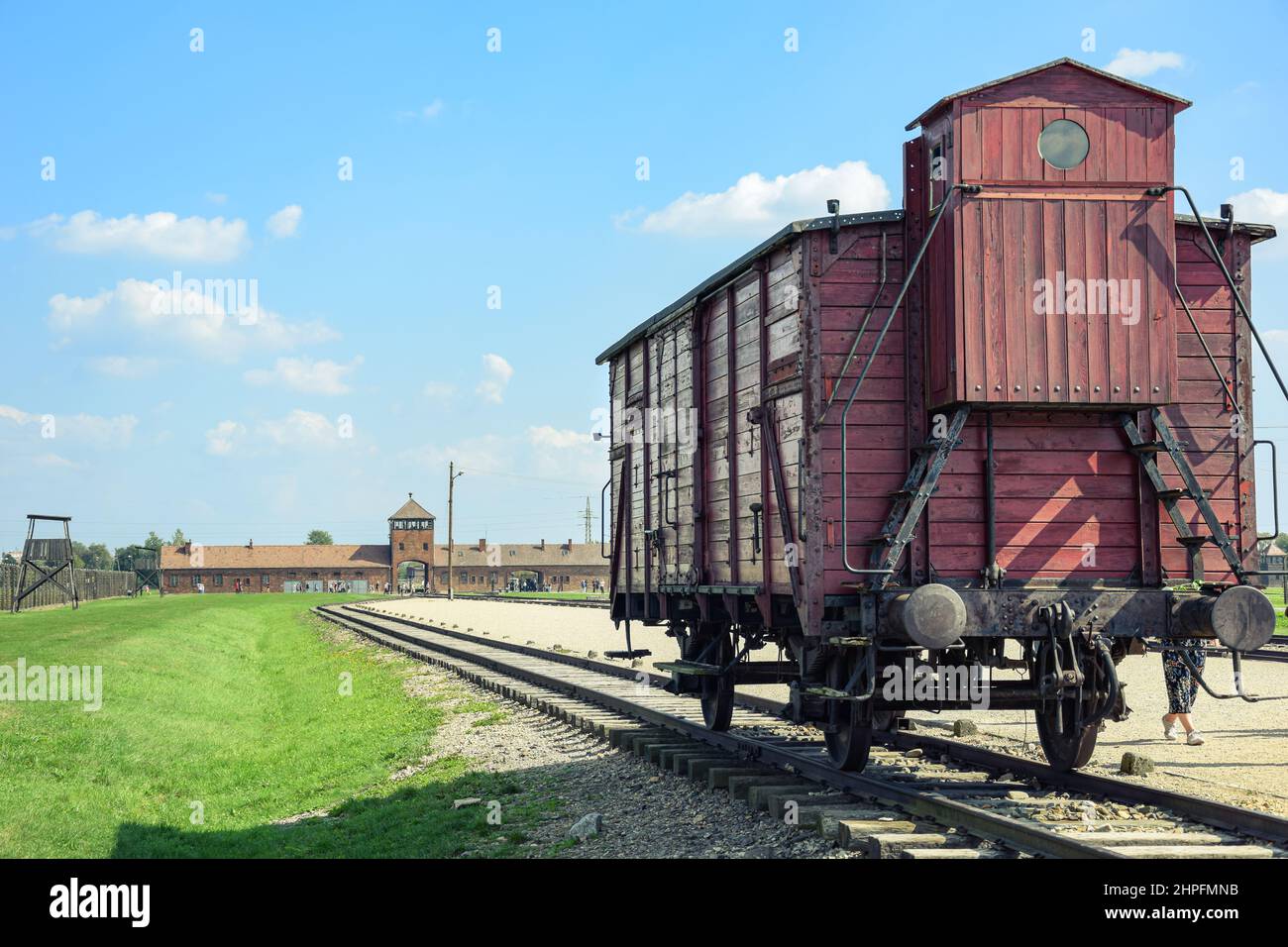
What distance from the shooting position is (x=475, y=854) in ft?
30.3

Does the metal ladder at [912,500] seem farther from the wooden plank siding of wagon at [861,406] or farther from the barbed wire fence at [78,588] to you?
the barbed wire fence at [78,588]

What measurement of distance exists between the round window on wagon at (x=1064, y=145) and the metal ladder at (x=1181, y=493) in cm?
195

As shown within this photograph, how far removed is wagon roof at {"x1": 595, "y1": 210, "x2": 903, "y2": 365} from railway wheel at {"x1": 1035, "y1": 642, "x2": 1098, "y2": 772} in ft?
11.5

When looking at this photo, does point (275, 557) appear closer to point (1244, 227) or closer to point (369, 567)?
point (369, 567)

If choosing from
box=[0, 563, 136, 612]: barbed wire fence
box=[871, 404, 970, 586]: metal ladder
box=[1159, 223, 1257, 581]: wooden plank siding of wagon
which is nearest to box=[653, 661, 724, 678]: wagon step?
box=[871, 404, 970, 586]: metal ladder

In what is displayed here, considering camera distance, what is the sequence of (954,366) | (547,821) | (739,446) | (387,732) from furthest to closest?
(387,732)
(739,446)
(547,821)
(954,366)

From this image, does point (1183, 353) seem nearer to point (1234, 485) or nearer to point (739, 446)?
point (1234, 485)

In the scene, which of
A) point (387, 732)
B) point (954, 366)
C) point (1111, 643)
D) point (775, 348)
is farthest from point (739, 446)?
point (387, 732)

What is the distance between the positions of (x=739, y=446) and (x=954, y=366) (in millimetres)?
2548

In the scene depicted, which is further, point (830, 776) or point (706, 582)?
point (706, 582)

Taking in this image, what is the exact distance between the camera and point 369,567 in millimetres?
133250

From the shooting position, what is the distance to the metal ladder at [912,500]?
8953mm


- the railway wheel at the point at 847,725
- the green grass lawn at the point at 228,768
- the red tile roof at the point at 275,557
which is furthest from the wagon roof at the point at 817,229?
the red tile roof at the point at 275,557

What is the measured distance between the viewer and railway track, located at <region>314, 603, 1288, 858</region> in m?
7.45
